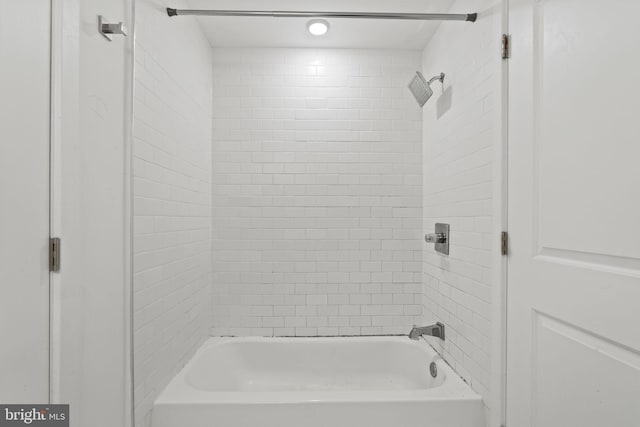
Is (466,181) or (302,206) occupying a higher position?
(466,181)

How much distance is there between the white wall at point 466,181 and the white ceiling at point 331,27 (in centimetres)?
16

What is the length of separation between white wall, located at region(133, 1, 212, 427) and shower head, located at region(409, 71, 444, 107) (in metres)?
1.30

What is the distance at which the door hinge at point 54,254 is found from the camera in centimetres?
97

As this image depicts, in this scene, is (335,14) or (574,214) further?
(335,14)

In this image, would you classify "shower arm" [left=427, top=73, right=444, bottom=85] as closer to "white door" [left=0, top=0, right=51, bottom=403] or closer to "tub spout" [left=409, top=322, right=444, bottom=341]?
"tub spout" [left=409, top=322, right=444, bottom=341]

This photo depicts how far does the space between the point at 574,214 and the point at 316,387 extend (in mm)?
1846

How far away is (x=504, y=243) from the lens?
4.66 feet

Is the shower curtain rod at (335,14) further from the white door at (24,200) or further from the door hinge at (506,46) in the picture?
the white door at (24,200)

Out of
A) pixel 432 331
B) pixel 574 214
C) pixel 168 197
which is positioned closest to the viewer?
pixel 574 214

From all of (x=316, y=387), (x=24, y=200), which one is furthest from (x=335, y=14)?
(x=316, y=387)

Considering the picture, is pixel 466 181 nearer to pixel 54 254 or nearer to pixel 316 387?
pixel 316 387

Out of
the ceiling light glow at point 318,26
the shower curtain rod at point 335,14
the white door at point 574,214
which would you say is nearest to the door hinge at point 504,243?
the white door at point 574,214

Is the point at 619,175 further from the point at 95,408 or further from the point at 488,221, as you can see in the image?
the point at 95,408

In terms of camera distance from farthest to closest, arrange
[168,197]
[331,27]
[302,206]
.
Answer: [302,206]
[331,27]
[168,197]
